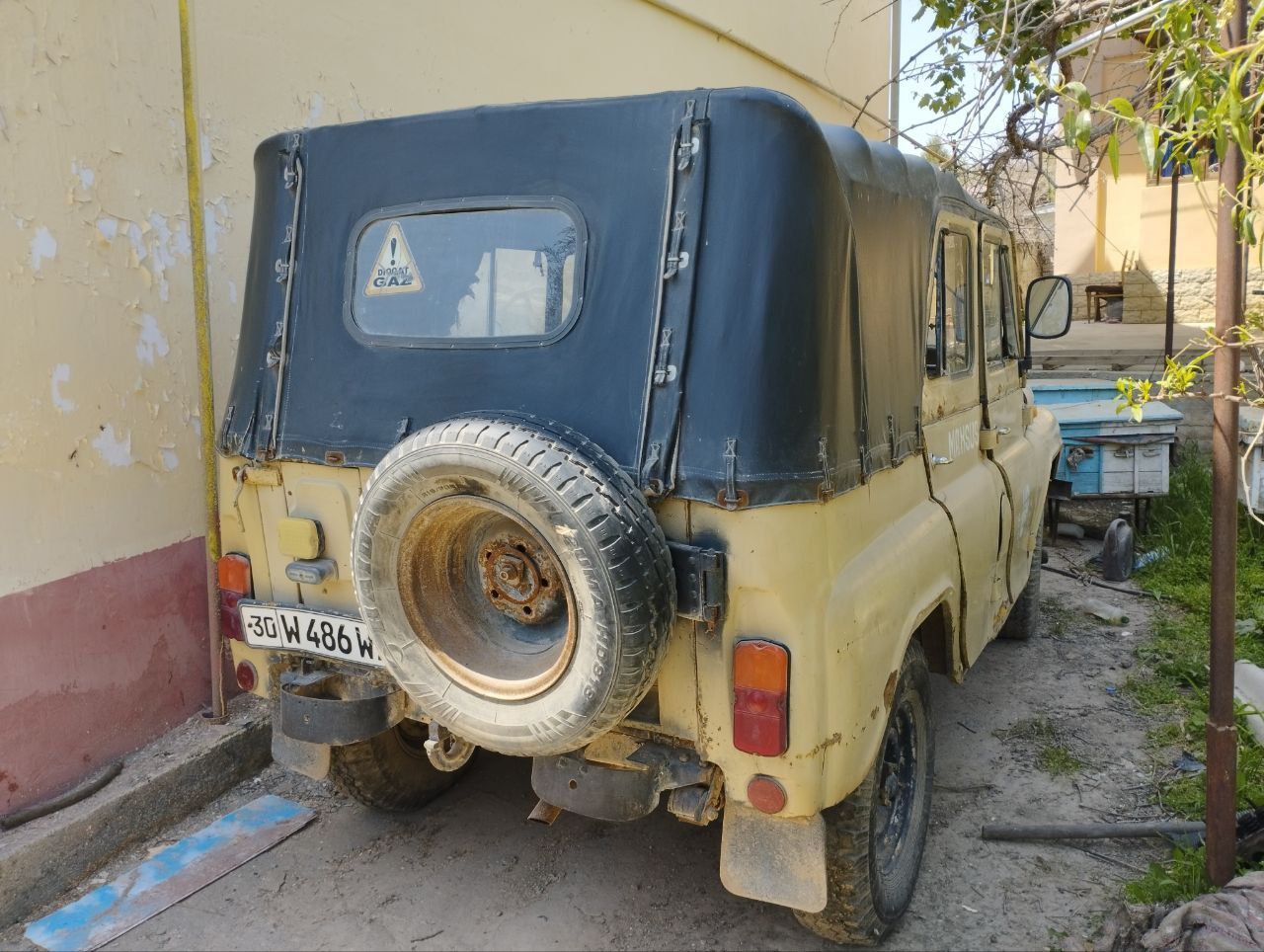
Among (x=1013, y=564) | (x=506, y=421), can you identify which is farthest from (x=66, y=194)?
(x=1013, y=564)

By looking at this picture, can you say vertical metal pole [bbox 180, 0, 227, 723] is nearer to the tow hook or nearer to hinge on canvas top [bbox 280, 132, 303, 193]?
hinge on canvas top [bbox 280, 132, 303, 193]

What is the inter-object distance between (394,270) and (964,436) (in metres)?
2.11

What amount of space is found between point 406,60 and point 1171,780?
4.76m

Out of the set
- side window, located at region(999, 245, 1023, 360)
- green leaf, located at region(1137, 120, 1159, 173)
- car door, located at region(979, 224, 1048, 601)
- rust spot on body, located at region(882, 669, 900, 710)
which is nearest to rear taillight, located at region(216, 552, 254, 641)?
rust spot on body, located at region(882, 669, 900, 710)

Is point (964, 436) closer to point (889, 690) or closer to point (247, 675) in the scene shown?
point (889, 690)

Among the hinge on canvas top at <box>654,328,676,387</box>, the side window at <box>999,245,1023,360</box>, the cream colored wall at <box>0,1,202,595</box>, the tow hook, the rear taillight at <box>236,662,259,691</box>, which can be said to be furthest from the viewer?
the side window at <box>999,245,1023,360</box>

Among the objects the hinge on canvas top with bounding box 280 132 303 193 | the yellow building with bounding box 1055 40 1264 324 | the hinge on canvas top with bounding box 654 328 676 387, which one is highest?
the yellow building with bounding box 1055 40 1264 324

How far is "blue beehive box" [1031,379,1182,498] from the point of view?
21.4ft

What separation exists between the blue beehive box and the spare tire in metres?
5.16

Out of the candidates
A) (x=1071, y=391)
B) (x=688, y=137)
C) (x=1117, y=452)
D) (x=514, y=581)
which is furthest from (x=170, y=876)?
(x=1071, y=391)

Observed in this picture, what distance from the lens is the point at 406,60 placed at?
517cm

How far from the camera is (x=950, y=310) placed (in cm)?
354

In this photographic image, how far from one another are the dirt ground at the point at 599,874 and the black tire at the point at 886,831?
157mm

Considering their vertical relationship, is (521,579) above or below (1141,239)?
below
